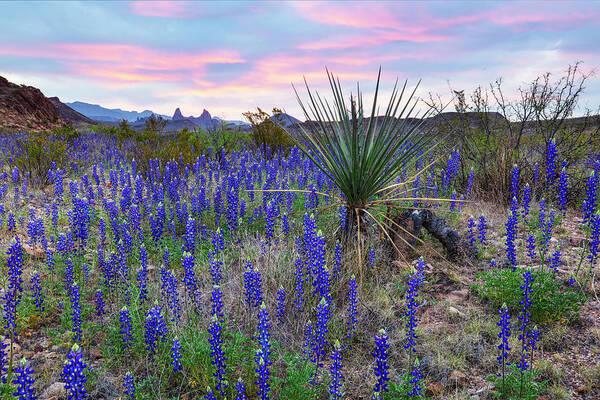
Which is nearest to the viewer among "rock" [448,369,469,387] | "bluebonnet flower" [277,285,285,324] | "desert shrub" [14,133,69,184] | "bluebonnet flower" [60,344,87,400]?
"bluebonnet flower" [60,344,87,400]

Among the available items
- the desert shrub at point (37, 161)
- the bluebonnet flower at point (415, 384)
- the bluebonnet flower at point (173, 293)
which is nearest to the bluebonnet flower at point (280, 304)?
the bluebonnet flower at point (173, 293)

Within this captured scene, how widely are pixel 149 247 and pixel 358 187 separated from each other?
10.6ft

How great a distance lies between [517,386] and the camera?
2537mm

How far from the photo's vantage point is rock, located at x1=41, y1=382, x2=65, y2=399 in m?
2.75

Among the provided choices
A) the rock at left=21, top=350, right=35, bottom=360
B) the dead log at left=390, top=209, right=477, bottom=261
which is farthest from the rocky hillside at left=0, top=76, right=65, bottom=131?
the dead log at left=390, top=209, right=477, bottom=261

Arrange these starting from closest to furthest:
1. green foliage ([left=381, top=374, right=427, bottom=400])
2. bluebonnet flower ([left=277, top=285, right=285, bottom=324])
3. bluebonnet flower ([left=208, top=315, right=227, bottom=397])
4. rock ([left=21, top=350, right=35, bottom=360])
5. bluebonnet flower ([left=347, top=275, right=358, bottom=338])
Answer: bluebonnet flower ([left=208, top=315, right=227, bottom=397]) < green foliage ([left=381, top=374, right=427, bottom=400]) < bluebonnet flower ([left=347, top=275, right=358, bottom=338]) < rock ([left=21, top=350, right=35, bottom=360]) < bluebonnet flower ([left=277, top=285, right=285, bottom=324])

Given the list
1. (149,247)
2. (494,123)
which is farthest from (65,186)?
(494,123)

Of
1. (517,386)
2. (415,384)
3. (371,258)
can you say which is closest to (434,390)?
(415,384)

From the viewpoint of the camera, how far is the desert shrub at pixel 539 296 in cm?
339

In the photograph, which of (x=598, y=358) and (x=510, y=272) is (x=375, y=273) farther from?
(x=598, y=358)

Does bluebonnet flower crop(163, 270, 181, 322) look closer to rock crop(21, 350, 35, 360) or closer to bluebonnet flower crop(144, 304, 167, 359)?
bluebonnet flower crop(144, 304, 167, 359)

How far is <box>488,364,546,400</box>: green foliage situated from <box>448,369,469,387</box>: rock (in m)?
0.23

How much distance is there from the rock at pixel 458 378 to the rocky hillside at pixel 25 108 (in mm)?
30371

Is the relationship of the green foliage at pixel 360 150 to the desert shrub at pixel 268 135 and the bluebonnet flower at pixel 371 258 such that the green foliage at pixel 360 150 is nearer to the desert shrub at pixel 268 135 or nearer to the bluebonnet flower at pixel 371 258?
the bluebonnet flower at pixel 371 258
